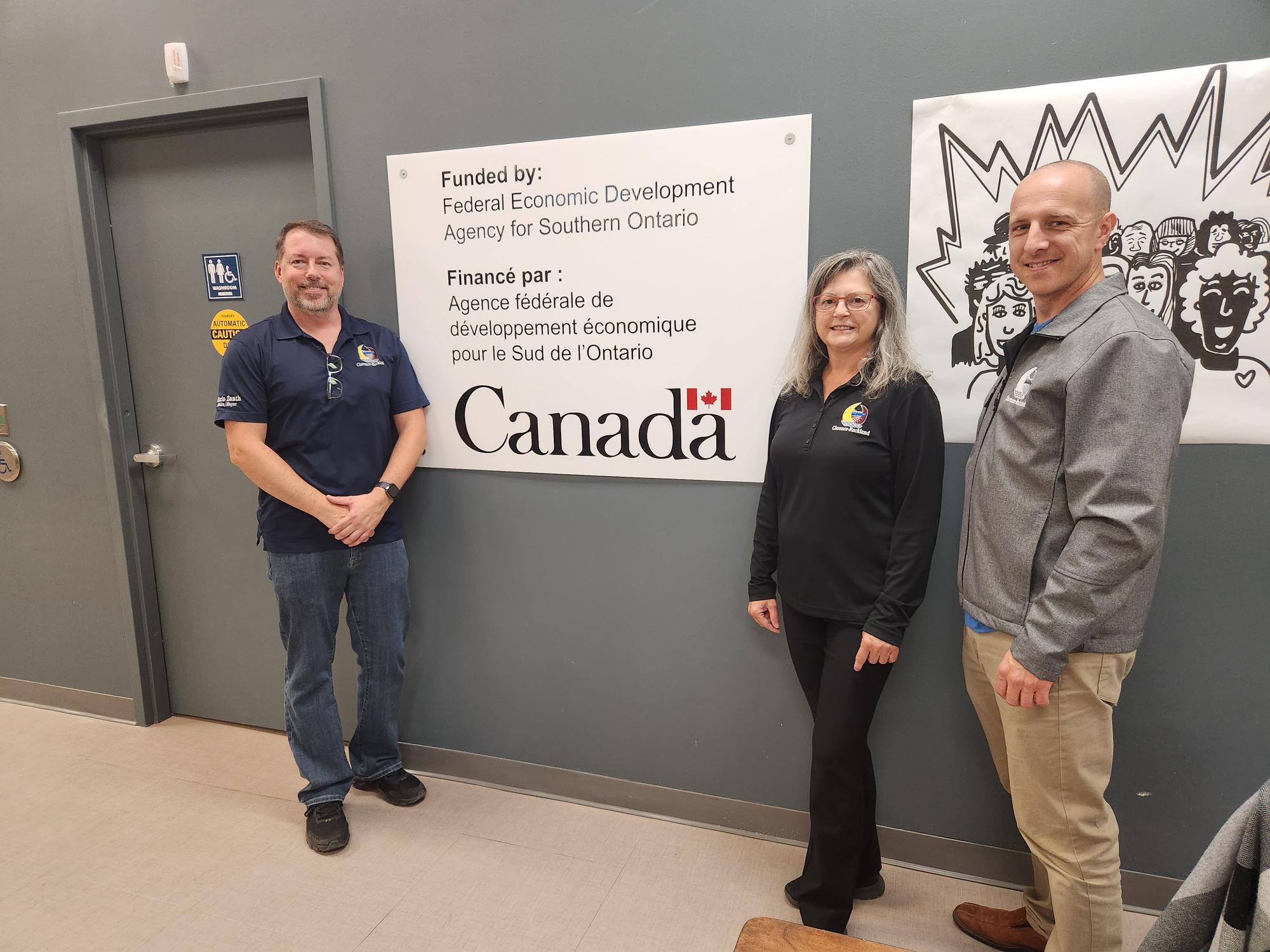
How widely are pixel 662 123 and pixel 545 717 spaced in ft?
5.74

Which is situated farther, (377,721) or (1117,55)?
(377,721)

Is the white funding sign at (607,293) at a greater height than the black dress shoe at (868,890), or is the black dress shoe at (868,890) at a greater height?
the white funding sign at (607,293)

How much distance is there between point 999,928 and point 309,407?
84.4 inches

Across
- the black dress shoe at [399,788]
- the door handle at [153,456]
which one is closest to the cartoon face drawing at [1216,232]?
the black dress shoe at [399,788]

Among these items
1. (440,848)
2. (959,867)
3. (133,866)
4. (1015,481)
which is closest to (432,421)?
(440,848)

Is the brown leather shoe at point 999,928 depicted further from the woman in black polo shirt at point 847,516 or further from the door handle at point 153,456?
the door handle at point 153,456

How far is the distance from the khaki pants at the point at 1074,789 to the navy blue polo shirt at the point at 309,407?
1645 mm

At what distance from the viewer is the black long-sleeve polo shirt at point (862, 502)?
1.50 m

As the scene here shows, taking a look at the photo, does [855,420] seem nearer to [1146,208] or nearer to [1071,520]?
[1071,520]

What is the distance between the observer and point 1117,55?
5.05 ft

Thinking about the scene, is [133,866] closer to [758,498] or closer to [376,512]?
[376,512]

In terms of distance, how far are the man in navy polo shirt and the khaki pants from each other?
162 centimetres

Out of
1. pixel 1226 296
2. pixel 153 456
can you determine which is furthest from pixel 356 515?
pixel 1226 296

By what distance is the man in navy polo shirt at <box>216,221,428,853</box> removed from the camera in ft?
6.31
